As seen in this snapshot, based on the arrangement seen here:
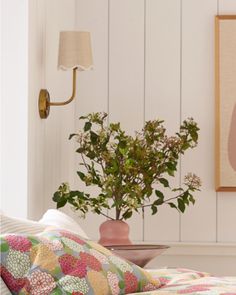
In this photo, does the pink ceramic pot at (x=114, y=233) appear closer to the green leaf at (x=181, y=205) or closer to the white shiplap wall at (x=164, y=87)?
the green leaf at (x=181, y=205)

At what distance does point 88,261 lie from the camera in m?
1.76

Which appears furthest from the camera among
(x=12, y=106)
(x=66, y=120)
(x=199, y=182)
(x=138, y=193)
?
(x=66, y=120)

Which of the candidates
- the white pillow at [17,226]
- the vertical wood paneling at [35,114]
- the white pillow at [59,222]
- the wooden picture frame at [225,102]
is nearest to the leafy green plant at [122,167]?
the vertical wood paneling at [35,114]

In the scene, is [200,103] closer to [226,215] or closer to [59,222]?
[226,215]

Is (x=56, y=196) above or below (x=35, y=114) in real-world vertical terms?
below

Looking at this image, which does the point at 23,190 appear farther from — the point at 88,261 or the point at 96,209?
the point at 88,261

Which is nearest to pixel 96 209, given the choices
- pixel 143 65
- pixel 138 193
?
pixel 138 193

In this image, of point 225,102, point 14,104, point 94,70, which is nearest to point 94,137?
point 14,104

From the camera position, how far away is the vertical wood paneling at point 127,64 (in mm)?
3924

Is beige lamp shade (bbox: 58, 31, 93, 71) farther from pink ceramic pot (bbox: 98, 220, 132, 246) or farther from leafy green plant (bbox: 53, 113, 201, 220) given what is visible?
pink ceramic pot (bbox: 98, 220, 132, 246)

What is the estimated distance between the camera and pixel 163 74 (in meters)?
3.92

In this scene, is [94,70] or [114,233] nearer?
[114,233]

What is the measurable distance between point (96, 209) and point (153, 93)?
81 cm

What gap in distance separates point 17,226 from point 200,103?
2.06 metres
